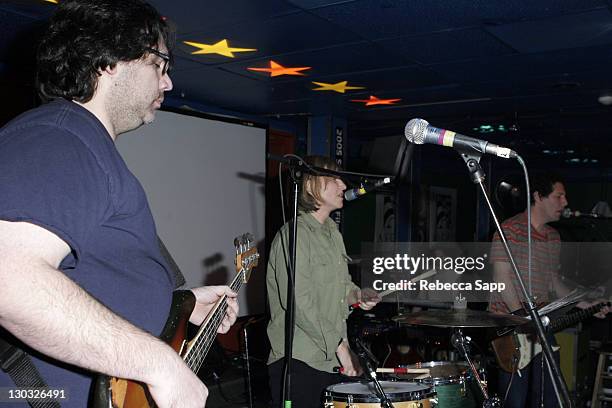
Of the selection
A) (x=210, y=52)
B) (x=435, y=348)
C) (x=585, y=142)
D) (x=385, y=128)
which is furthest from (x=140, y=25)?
(x=585, y=142)

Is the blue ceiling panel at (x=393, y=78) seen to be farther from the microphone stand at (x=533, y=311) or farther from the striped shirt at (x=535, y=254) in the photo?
the microphone stand at (x=533, y=311)

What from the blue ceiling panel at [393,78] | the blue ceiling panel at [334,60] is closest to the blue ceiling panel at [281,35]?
the blue ceiling panel at [334,60]

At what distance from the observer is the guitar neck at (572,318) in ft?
12.7

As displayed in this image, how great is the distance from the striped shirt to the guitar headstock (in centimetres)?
212

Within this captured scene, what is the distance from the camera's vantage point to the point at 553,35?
3.77 metres

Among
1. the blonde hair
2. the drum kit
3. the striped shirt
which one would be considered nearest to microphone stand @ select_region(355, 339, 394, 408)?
the drum kit

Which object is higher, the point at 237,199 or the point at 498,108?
the point at 498,108

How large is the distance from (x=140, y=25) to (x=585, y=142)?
9062mm

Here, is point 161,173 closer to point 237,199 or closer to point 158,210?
point 158,210

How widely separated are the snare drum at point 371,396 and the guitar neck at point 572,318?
1.64 metres

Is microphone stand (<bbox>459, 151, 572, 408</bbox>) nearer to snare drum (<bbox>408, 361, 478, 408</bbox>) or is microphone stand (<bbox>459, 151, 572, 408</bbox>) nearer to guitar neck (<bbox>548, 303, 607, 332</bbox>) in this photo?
snare drum (<bbox>408, 361, 478, 408</bbox>)

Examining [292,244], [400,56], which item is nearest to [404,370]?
[292,244]

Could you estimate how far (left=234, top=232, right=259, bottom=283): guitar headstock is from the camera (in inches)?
82.1

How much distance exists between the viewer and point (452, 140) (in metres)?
1.78
